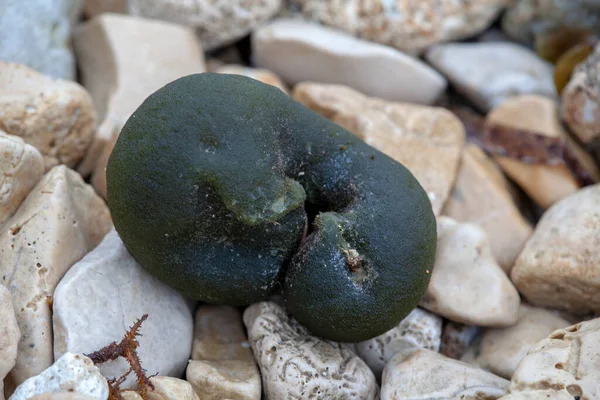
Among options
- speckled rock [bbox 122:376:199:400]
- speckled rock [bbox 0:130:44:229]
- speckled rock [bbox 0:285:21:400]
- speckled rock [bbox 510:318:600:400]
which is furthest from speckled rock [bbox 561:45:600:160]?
speckled rock [bbox 0:285:21:400]

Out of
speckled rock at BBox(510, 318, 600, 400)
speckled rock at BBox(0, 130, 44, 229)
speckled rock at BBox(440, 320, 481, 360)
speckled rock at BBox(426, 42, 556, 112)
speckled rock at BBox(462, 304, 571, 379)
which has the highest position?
speckled rock at BBox(0, 130, 44, 229)

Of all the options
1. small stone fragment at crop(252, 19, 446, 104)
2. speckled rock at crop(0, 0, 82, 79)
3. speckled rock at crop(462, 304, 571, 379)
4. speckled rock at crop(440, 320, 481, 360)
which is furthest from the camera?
small stone fragment at crop(252, 19, 446, 104)

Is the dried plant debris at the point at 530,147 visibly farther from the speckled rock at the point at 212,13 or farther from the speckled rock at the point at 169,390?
the speckled rock at the point at 169,390

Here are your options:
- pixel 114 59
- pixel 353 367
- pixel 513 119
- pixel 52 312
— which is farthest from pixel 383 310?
pixel 114 59

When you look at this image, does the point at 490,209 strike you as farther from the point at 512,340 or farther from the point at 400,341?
the point at 400,341

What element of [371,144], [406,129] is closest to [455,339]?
[371,144]

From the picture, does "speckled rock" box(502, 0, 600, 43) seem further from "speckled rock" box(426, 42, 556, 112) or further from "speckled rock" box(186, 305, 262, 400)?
"speckled rock" box(186, 305, 262, 400)

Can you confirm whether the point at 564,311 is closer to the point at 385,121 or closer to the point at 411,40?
the point at 385,121
